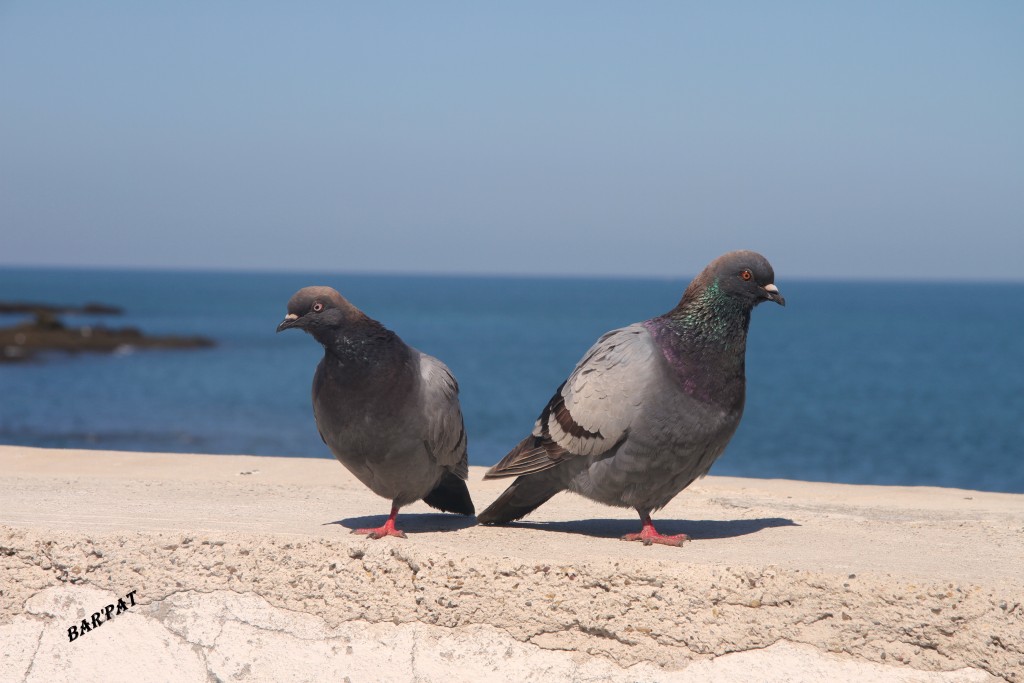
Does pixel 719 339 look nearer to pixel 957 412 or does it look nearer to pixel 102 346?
pixel 957 412

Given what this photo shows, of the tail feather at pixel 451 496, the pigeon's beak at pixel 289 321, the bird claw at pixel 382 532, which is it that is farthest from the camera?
the tail feather at pixel 451 496

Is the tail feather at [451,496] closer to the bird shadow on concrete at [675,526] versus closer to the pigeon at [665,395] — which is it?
the bird shadow on concrete at [675,526]

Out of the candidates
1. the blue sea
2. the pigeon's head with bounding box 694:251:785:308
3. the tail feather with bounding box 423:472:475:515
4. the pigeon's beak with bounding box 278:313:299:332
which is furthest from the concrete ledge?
the blue sea

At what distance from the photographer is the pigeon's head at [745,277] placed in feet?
15.6

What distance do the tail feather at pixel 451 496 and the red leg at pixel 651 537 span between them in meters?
0.98

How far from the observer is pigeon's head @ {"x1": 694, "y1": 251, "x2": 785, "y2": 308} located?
4762 mm

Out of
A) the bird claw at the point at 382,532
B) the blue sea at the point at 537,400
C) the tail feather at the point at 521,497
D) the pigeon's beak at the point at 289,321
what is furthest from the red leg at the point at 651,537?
the blue sea at the point at 537,400

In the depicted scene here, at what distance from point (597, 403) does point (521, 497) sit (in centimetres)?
80

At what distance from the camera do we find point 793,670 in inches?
174

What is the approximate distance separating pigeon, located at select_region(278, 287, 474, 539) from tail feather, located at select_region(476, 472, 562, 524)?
45 cm

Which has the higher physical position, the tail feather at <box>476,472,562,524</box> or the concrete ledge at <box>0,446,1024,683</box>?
the tail feather at <box>476,472,562,524</box>

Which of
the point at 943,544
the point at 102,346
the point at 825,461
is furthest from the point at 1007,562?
the point at 102,346

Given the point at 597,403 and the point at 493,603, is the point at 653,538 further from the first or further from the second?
the point at 493,603

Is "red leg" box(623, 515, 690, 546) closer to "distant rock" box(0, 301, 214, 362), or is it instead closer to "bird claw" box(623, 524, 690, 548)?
"bird claw" box(623, 524, 690, 548)
